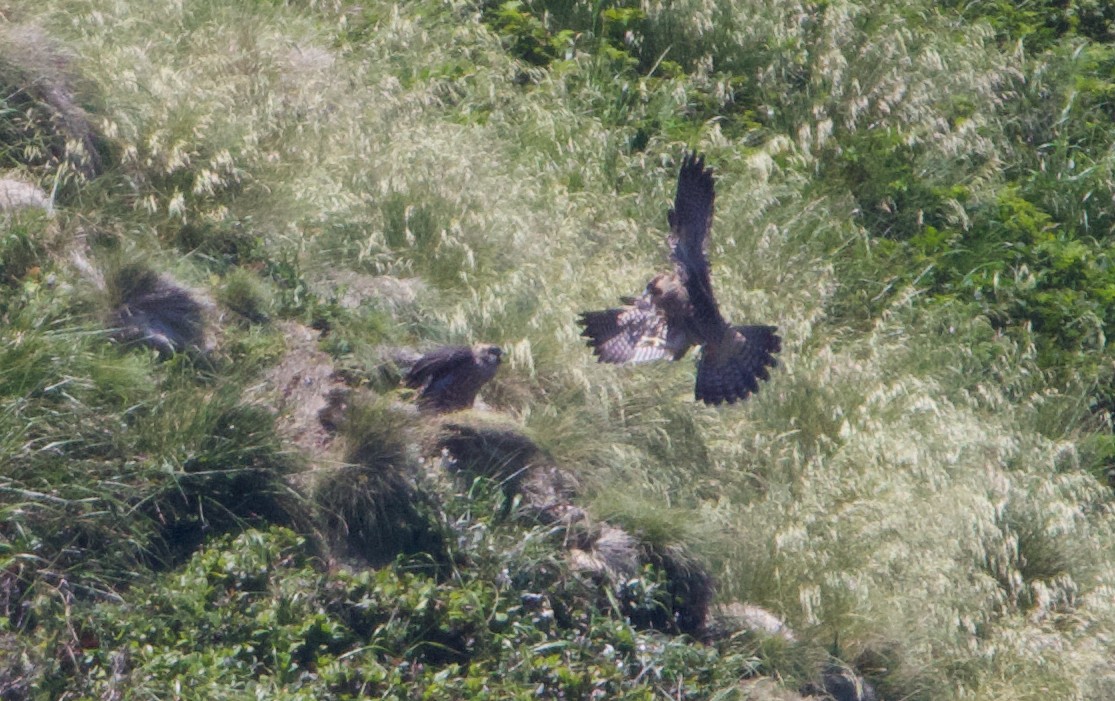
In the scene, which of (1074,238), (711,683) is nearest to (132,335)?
(711,683)

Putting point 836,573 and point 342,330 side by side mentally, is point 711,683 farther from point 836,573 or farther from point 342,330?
point 342,330

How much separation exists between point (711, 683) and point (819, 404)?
6.77ft

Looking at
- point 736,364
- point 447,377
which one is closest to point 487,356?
point 447,377

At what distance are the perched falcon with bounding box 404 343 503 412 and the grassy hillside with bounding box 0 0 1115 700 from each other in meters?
0.09

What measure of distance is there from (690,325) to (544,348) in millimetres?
645

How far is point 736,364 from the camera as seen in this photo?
21.3ft

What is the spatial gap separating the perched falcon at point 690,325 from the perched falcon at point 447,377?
544 mm

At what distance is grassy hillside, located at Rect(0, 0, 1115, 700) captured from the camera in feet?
16.5

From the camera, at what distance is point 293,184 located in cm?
701

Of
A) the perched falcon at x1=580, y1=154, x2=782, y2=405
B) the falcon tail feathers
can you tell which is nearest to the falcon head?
the perched falcon at x1=580, y1=154, x2=782, y2=405

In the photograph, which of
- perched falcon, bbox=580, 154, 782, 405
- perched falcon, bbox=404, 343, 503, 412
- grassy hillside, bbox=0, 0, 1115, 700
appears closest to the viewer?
grassy hillside, bbox=0, 0, 1115, 700

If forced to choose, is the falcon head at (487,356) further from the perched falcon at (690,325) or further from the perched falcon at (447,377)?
the perched falcon at (690,325)

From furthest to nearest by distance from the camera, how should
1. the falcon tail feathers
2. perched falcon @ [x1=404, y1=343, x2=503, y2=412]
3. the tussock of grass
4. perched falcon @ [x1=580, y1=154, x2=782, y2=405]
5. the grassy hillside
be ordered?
the falcon tail feathers → perched falcon @ [x1=580, y1=154, x2=782, y2=405] → perched falcon @ [x1=404, y1=343, x2=503, y2=412] → the tussock of grass → the grassy hillside

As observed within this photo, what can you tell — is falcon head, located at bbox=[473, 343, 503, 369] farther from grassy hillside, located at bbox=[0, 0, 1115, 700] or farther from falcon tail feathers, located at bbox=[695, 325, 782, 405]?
falcon tail feathers, located at bbox=[695, 325, 782, 405]
